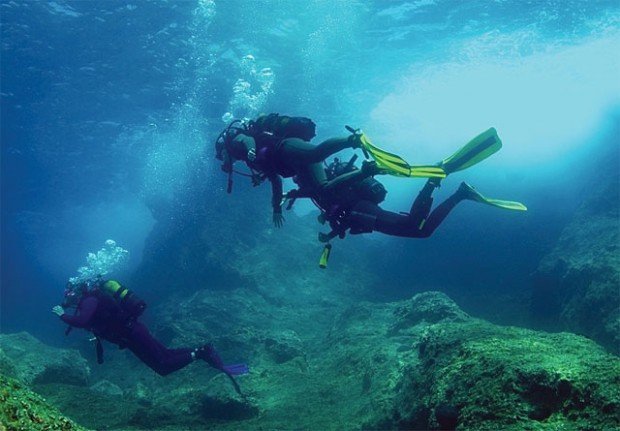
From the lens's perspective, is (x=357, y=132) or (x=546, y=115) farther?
(x=546, y=115)

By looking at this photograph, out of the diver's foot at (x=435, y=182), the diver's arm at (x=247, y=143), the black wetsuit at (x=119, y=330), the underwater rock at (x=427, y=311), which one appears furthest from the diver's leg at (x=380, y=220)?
the black wetsuit at (x=119, y=330)

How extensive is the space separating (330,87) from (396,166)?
69.3 ft

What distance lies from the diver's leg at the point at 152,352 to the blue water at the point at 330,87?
10594 mm

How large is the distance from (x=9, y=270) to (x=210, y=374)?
3381 inches

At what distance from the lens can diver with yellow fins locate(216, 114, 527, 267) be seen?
5.30 m

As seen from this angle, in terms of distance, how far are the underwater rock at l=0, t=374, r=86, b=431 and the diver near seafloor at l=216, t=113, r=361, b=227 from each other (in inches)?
163

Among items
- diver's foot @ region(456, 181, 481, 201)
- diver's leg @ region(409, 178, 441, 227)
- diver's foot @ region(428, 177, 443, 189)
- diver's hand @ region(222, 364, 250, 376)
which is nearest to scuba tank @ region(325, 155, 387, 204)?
diver's leg @ region(409, 178, 441, 227)

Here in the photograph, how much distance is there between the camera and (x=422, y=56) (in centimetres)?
2200

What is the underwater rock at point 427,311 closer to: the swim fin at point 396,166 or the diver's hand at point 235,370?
the diver's hand at point 235,370

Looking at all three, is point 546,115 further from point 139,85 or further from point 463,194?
point 463,194

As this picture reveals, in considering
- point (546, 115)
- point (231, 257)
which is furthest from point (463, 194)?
point (546, 115)

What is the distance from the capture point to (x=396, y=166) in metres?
5.02

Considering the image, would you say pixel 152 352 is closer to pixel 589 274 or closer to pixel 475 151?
pixel 475 151

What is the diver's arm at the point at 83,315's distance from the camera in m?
7.54
